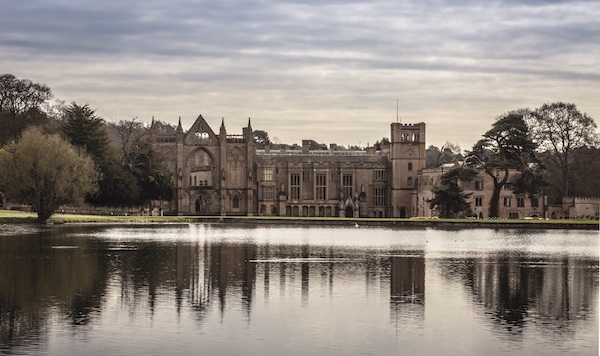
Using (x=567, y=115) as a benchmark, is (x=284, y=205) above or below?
below

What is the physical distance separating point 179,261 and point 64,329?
18.8 m

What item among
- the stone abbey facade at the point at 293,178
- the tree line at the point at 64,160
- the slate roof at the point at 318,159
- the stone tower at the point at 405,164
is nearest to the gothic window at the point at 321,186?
the stone abbey facade at the point at 293,178

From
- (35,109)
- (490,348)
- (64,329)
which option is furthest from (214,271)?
(35,109)

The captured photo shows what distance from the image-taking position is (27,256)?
42906 millimetres

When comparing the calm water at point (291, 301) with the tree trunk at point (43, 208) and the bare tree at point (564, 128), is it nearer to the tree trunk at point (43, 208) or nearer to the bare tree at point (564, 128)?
the tree trunk at point (43, 208)

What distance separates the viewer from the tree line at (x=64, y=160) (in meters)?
74.4

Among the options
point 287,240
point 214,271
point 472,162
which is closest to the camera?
point 214,271

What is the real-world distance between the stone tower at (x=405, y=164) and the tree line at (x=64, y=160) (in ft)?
87.0

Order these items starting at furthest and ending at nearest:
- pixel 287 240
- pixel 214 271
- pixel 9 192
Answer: pixel 9 192, pixel 287 240, pixel 214 271

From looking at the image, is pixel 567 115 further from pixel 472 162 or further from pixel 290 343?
pixel 290 343

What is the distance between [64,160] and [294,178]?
182 ft

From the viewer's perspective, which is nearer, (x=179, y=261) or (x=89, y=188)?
(x=179, y=261)

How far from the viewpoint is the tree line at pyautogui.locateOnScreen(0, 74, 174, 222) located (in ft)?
244

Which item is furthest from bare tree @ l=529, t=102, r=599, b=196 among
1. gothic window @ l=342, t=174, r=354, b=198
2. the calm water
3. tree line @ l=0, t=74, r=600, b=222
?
the calm water
